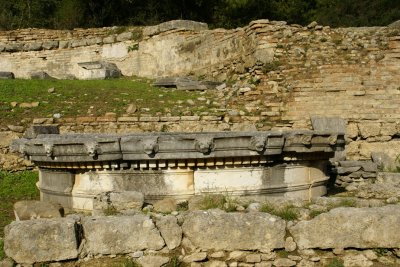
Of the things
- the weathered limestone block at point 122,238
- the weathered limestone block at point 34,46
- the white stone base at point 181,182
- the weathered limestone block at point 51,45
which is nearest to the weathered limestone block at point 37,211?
the white stone base at point 181,182

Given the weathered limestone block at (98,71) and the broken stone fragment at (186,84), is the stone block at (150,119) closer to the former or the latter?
the broken stone fragment at (186,84)

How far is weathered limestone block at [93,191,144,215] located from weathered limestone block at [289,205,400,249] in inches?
52.5

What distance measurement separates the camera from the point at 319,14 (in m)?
23.2

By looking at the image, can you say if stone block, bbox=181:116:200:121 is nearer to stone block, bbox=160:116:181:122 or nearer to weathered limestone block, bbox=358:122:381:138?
stone block, bbox=160:116:181:122

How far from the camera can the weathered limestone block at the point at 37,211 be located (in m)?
4.36

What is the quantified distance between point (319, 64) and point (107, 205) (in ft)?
26.0

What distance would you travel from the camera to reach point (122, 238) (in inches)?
140

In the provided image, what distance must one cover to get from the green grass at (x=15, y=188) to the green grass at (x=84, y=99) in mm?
1479

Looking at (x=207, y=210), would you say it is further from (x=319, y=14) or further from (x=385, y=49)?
(x=319, y=14)

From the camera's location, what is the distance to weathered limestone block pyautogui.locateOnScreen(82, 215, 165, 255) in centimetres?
357

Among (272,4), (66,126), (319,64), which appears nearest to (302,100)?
(319,64)

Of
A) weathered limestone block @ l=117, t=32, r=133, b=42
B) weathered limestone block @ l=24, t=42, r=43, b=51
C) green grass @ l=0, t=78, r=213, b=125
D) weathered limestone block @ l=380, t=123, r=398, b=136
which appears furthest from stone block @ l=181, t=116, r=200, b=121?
weathered limestone block @ l=24, t=42, r=43, b=51

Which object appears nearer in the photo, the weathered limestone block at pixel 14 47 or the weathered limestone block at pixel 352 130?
the weathered limestone block at pixel 352 130

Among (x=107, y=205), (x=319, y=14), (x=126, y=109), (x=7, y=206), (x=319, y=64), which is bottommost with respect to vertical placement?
(x=7, y=206)
